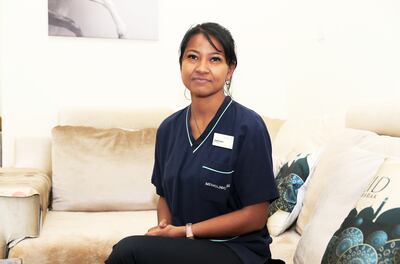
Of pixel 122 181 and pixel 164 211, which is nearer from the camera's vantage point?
pixel 164 211

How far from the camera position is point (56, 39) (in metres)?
2.81

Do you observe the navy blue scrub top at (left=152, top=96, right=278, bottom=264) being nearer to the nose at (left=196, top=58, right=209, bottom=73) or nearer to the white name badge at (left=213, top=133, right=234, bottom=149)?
the white name badge at (left=213, top=133, right=234, bottom=149)

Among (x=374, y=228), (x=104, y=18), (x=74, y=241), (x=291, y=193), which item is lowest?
(x=74, y=241)

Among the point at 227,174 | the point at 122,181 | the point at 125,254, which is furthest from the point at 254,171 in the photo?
the point at 122,181

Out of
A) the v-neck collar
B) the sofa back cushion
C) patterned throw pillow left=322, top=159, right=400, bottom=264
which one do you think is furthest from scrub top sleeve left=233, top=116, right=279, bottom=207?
the sofa back cushion

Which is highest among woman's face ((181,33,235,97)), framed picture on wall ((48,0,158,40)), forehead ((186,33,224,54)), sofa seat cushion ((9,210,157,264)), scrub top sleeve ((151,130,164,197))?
framed picture on wall ((48,0,158,40))

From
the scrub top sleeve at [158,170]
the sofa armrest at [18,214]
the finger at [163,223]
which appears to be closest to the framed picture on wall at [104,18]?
the sofa armrest at [18,214]

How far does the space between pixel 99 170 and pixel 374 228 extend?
158cm

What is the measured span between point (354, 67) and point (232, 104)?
1.10 m

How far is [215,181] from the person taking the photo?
51.6 inches

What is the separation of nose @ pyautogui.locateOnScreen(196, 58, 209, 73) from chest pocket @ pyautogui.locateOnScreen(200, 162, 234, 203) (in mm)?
264

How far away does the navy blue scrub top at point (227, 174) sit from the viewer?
130cm

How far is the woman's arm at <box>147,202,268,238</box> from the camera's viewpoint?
1288 millimetres

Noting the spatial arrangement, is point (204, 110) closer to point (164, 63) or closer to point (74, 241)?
point (74, 241)
